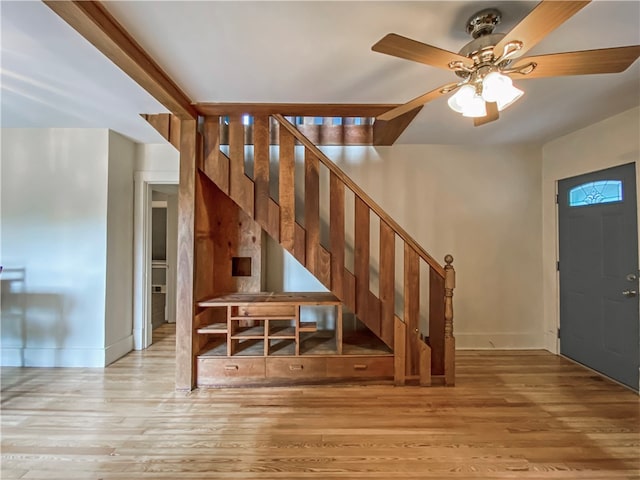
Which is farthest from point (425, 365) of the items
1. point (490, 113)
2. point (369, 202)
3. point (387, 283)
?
point (490, 113)

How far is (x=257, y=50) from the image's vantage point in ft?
5.98

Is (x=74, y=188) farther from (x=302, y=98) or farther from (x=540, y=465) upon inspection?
(x=540, y=465)

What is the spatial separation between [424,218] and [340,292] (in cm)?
161

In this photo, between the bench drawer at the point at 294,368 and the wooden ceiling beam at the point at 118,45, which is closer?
the wooden ceiling beam at the point at 118,45

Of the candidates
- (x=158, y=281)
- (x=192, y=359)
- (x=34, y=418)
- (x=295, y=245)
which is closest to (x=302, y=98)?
(x=295, y=245)

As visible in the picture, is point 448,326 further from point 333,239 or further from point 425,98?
point 425,98

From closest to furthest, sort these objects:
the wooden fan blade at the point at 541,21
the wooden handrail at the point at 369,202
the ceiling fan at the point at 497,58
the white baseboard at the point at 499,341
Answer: the wooden fan blade at the point at 541,21 < the ceiling fan at the point at 497,58 < the wooden handrail at the point at 369,202 < the white baseboard at the point at 499,341

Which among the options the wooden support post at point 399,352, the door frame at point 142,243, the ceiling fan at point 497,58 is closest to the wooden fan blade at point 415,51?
the ceiling fan at point 497,58

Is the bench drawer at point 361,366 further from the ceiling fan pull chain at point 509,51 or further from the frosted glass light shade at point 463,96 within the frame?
the ceiling fan pull chain at point 509,51

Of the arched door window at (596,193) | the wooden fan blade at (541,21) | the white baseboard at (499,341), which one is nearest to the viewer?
the wooden fan blade at (541,21)

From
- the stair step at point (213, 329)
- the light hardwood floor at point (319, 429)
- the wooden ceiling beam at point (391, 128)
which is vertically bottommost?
the light hardwood floor at point (319, 429)

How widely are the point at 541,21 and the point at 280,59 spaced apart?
1.36 meters

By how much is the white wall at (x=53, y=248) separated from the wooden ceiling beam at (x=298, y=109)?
1442 millimetres

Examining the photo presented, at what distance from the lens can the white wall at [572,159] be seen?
2.70 m
